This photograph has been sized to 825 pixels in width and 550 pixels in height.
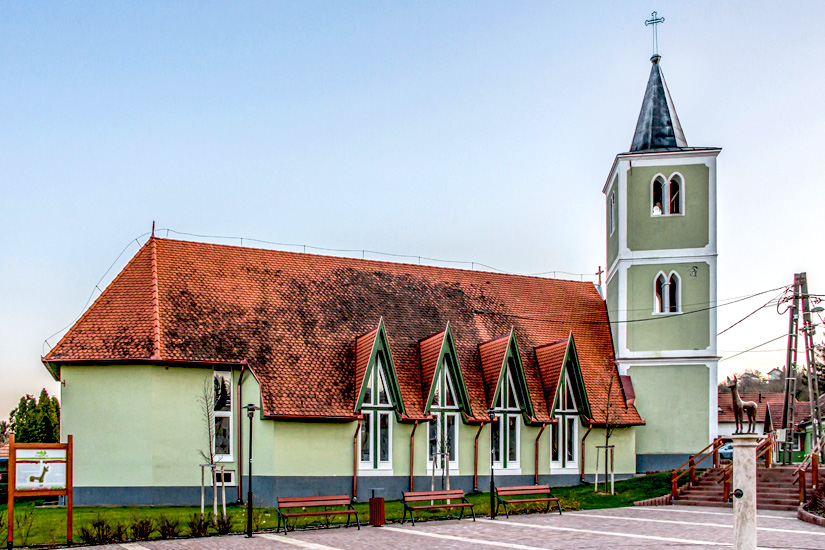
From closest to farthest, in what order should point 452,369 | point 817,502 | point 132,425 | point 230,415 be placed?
1. point 817,502
2. point 132,425
3. point 230,415
4. point 452,369

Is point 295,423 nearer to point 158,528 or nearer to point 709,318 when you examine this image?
point 158,528

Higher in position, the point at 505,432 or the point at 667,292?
the point at 667,292

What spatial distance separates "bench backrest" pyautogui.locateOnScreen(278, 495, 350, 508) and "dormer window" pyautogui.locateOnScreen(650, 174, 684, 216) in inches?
847

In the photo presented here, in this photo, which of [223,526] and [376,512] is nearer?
[223,526]

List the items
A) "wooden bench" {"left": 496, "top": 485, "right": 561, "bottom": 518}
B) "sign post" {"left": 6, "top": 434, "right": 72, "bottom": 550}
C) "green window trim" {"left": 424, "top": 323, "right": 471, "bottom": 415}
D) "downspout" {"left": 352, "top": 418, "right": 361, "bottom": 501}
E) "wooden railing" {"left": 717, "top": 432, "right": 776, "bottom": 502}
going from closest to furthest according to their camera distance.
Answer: "sign post" {"left": 6, "top": 434, "right": 72, "bottom": 550} < "wooden bench" {"left": 496, "top": 485, "right": 561, "bottom": 518} < "wooden railing" {"left": 717, "top": 432, "right": 776, "bottom": 502} < "downspout" {"left": 352, "top": 418, "right": 361, "bottom": 501} < "green window trim" {"left": 424, "top": 323, "right": 471, "bottom": 415}

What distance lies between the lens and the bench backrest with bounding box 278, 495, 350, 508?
22672mm

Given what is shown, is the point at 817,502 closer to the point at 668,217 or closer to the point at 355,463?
the point at 355,463

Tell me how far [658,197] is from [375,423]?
16.9 metres

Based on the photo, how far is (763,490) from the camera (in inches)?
1118

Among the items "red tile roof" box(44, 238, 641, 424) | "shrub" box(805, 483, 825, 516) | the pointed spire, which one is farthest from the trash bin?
the pointed spire

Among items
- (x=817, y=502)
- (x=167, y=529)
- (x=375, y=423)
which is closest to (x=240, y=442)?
(x=375, y=423)

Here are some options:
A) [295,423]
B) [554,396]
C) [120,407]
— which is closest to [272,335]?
[295,423]

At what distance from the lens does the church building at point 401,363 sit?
2944 centimetres

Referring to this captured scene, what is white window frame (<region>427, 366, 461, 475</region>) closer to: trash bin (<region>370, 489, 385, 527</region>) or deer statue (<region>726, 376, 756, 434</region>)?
trash bin (<region>370, 489, 385, 527</region>)
